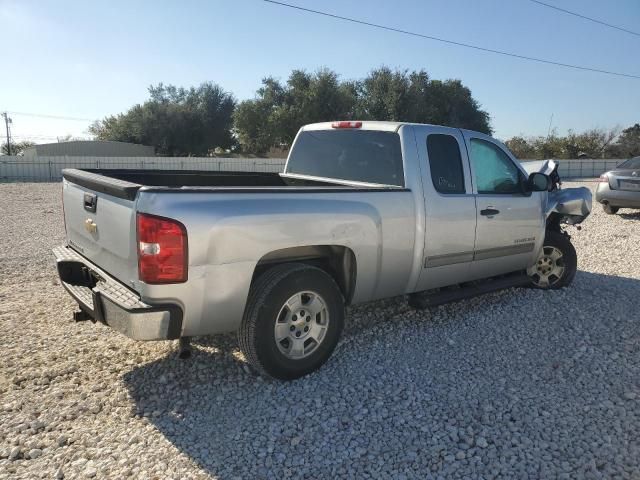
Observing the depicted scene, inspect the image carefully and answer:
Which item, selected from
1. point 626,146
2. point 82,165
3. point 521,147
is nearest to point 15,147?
point 82,165

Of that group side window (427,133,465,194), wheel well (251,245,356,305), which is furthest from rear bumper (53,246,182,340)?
side window (427,133,465,194)

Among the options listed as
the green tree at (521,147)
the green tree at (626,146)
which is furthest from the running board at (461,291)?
the green tree at (626,146)

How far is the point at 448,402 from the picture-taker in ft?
A: 11.4

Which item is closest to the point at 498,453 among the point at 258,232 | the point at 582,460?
the point at 582,460

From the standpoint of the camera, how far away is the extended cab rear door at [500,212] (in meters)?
4.94

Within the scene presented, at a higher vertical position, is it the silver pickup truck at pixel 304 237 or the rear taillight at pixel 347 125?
the rear taillight at pixel 347 125

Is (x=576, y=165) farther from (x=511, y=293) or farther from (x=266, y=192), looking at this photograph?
(x=266, y=192)

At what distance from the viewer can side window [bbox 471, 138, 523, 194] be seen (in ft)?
16.5

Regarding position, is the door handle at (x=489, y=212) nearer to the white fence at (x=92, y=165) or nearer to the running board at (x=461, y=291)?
the running board at (x=461, y=291)

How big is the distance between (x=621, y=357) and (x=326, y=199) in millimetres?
2892

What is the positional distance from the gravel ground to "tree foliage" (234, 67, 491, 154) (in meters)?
39.9

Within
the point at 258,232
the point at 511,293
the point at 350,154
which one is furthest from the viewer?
the point at 511,293

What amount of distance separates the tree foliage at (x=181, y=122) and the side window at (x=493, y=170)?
1802 inches

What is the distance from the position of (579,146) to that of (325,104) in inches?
949
